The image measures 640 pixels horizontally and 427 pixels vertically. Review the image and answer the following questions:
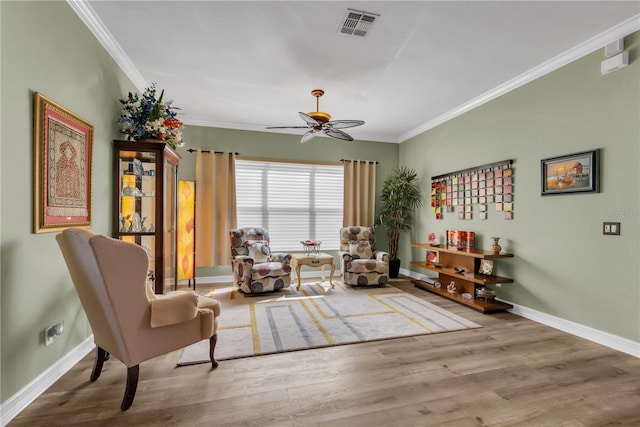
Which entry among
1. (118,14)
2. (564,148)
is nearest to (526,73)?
(564,148)

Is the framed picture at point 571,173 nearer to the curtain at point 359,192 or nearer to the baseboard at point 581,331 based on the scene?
the baseboard at point 581,331

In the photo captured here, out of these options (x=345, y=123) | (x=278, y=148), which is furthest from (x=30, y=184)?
(x=278, y=148)

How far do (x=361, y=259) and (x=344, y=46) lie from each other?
3325 millimetres

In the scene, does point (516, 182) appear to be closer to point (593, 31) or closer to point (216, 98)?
point (593, 31)

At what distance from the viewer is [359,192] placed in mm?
5859

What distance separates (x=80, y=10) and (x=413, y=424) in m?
3.72

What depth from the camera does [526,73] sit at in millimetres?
3434

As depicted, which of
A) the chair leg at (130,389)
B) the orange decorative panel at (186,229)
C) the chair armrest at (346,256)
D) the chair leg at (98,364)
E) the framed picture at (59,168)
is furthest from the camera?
the chair armrest at (346,256)

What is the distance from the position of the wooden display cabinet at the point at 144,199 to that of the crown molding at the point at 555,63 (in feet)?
13.3

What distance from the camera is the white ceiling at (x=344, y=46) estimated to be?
238cm

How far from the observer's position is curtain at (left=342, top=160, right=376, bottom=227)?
581 centimetres

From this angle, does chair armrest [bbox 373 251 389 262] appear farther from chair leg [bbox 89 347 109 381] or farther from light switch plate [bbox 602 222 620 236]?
chair leg [bbox 89 347 109 381]

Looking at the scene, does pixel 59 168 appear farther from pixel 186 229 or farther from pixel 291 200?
pixel 291 200

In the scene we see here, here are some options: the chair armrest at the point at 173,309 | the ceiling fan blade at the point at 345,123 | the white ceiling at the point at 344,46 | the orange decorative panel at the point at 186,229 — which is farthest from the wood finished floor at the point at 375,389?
the white ceiling at the point at 344,46
